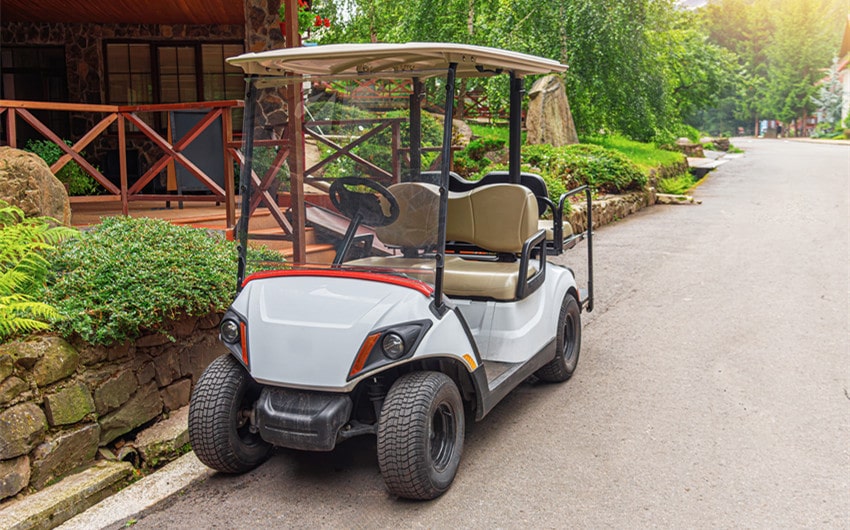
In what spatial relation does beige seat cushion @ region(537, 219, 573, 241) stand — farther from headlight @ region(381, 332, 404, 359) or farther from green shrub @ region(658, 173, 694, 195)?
green shrub @ region(658, 173, 694, 195)

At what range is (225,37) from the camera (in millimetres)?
11922

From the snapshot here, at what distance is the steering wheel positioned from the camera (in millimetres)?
4289

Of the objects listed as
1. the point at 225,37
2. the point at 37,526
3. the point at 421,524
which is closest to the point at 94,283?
the point at 37,526

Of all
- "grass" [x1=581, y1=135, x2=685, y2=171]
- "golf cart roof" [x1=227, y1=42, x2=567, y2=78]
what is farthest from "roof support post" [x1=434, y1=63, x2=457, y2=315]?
"grass" [x1=581, y1=135, x2=685, y2=171]

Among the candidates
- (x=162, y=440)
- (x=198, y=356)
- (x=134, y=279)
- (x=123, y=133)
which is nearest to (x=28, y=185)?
(x=134, y=279)

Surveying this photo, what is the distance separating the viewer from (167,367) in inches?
189

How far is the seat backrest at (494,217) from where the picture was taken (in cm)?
509

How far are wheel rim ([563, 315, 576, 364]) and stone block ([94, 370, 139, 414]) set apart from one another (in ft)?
9.38

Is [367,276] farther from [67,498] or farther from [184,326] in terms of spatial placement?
[67,498]

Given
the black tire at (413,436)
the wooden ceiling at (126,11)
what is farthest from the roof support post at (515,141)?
the wooden ceiling at (126,11)

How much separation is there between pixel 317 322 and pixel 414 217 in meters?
0.85

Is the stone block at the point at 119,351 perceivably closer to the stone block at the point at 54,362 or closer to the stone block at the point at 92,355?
the stone block at the point at 92,355

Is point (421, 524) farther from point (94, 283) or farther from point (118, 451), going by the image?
point (94, 283)

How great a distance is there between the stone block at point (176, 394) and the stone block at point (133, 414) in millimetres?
58
